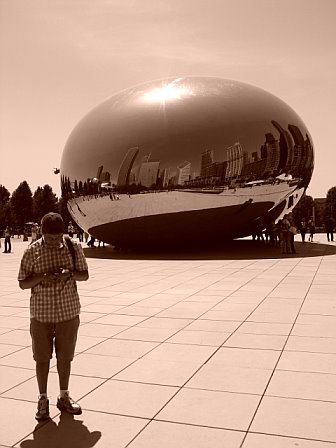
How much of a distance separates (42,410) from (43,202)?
3505 inches

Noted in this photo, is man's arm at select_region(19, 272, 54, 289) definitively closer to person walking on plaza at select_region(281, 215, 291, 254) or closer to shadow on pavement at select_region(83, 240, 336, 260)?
shadow on pavement at select_region(83, 240, 336, 260)

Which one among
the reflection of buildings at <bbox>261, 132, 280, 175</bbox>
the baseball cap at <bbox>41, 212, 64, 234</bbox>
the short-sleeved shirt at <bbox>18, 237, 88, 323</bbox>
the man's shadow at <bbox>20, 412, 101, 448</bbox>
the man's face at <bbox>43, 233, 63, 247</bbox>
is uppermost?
the reflection of buildings at <bbox>261, 132, 280, 175</bbox>

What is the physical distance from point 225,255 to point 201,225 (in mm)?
1572

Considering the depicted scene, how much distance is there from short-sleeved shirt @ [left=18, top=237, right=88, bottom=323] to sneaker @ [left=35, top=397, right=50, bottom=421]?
70 centimetres

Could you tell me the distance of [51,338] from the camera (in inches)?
163

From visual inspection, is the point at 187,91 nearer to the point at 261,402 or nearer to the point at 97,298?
the point at 97,298

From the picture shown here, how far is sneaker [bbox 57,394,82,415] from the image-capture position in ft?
13.4

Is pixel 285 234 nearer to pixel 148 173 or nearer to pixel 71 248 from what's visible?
pixel 148 173

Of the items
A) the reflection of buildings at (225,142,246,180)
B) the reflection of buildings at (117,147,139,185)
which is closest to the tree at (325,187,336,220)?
the reflection of buildings at (225,142,246,180)

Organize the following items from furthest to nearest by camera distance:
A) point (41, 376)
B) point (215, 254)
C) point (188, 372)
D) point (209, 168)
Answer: point (215, 254) → point (209, 168) → point (188, 372) → point (41, 376)

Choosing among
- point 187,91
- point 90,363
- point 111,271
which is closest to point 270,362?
point 90,363

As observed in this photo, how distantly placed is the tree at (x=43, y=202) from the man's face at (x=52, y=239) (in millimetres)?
86850

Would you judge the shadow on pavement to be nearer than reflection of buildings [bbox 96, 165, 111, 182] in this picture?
Yes

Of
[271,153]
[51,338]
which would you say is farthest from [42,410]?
[271,153]
